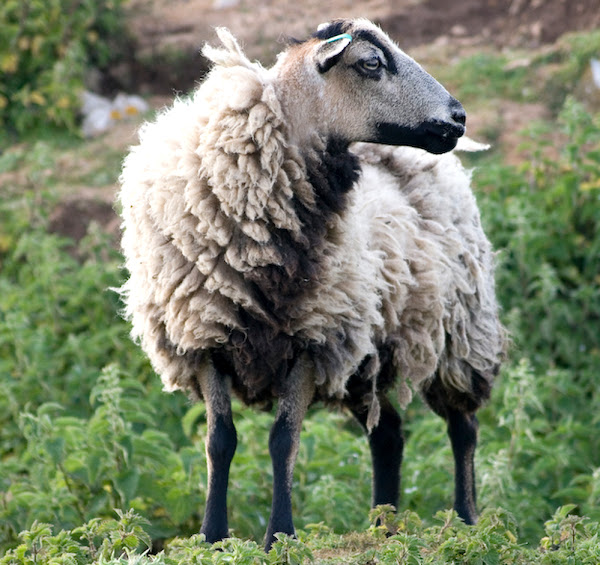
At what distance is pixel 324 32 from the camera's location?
4633 millimetres

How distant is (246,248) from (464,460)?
2144mm

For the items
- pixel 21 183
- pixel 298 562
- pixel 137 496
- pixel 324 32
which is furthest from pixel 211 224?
pixel 21 183

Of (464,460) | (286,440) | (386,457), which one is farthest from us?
(464,460)

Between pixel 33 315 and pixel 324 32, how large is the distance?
4600mm

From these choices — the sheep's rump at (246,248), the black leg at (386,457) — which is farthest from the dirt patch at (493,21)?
the sheep's rump at (246,248)

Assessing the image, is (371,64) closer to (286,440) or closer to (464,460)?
(286,440)

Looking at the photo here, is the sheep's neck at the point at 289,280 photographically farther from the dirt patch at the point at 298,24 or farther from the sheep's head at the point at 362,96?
the dirt patch at the point at 298,24

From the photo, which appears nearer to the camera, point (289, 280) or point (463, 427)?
point (289, 280)

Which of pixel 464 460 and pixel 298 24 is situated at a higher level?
pixel 298 24

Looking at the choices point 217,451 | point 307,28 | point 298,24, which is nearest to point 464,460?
point 217,451

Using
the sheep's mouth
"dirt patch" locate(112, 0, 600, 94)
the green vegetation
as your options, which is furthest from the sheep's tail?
"dirt patch" locate(112, 0, 600, 94)

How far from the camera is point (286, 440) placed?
177 inches

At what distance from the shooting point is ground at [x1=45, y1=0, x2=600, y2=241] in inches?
446

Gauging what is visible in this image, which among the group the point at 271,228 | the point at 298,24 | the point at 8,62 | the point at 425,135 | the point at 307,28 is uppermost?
the point at 298,24
